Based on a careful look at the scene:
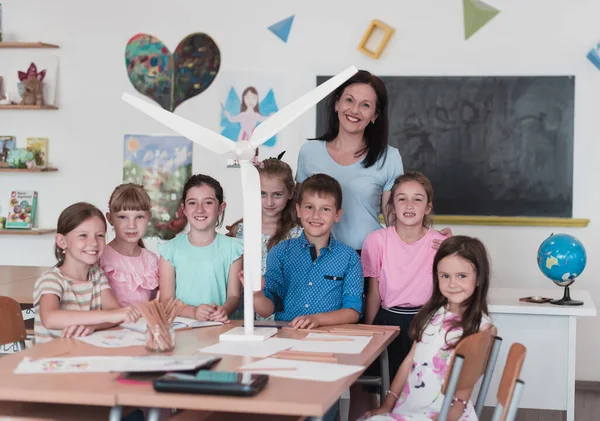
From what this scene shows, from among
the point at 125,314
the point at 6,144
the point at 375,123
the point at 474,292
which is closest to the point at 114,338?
the point at 125,314

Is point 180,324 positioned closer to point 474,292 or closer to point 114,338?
point 114,338

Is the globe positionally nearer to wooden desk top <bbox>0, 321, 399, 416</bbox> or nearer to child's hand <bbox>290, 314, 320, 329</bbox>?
child's hand <bbox>290, 314, 320, 329</bbox>

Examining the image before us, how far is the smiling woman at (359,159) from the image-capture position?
10.8ft

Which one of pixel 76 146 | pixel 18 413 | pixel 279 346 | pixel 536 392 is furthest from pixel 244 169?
pixel 76 146

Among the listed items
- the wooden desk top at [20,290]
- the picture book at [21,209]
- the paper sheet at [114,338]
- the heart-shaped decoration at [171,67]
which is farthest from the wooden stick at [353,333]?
the picture book at [21,209]

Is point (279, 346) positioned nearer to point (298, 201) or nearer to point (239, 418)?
point (239, 418)

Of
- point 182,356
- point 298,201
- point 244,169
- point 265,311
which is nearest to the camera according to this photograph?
point 182,356

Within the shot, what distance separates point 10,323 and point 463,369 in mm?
1464

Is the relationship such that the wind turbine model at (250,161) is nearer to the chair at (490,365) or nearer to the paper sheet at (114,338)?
the paper sheet at (114,338)

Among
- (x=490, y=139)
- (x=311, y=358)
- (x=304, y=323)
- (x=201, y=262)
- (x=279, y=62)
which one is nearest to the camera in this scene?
(x=311, y=358)

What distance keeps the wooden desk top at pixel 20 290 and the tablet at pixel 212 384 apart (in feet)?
6.26

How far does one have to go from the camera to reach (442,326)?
2541 millimetres

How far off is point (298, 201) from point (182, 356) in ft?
3.44

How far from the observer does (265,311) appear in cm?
284
